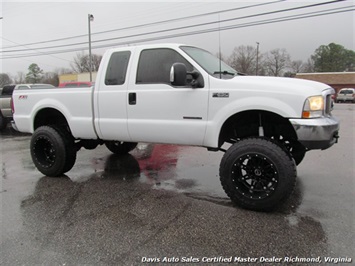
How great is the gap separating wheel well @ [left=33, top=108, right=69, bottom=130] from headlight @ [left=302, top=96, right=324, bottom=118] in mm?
4087

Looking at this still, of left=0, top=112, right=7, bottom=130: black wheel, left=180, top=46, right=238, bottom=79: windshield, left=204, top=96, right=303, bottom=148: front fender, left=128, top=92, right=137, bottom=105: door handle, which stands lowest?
left=0, top=112, right=7, bottom=130: black wheel

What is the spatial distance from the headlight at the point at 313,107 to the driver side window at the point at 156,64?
1.62 meters

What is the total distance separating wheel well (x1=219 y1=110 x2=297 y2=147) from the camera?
403 cm

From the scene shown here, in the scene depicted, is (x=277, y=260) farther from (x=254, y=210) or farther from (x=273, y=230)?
(x=254, y=210)

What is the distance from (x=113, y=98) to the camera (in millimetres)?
4691

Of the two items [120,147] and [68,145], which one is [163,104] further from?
[120,147]

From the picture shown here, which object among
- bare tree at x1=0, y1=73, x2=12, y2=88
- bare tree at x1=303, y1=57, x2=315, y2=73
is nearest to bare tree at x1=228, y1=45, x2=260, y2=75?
bare tree at x1=303, y1=57, x2=315, y2=73

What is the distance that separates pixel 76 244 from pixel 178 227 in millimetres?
1082

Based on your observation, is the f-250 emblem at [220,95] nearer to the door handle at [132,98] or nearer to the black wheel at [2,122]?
the door handle at [132,98]

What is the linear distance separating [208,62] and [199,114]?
90cm

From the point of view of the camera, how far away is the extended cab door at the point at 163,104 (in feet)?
13.4

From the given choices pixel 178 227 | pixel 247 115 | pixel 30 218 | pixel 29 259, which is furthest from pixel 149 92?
pixel 29 259

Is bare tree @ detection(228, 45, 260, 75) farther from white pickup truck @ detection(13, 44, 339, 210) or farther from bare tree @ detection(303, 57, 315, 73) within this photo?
white pickup truck @ detection(13, 44, 339, 210)

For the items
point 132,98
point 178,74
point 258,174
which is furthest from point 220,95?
point 132,98
